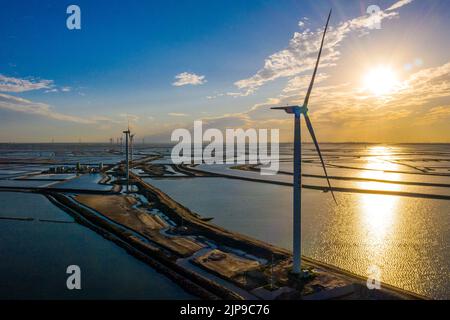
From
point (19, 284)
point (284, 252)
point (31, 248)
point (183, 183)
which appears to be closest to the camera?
point (19, 284)

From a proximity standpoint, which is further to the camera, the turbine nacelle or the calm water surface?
the turbine nacelle

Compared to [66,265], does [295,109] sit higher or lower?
higher

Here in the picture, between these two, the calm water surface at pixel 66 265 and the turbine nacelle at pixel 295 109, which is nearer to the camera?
the calm water surface at pixel 66 265

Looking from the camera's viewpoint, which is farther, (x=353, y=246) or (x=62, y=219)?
(x=62, y=219)

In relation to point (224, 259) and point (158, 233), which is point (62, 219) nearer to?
point (158, 233)

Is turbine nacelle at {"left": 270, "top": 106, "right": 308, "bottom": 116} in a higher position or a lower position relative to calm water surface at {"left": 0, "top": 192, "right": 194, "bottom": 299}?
higher

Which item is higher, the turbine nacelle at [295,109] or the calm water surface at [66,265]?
the turbine nacelle at [295,109]
